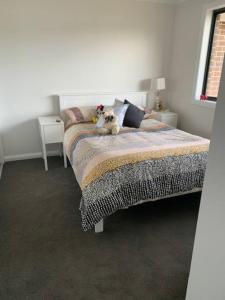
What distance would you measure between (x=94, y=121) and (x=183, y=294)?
2.42 metres

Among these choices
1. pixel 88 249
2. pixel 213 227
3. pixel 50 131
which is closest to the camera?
pixel 213 227

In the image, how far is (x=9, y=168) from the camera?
3312 mm

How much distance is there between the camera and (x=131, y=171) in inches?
77.6

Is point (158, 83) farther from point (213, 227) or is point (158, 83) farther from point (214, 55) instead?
point (213, 227)

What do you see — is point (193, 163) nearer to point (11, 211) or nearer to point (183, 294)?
point (183, 294)

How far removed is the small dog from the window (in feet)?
5.20

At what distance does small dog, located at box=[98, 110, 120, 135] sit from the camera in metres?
2.79

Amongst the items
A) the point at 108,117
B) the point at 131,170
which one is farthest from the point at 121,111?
the point at 131,170

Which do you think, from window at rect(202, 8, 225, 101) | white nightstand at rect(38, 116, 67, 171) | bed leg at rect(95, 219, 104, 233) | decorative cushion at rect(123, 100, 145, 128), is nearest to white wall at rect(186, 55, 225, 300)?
bed leg at rect(95, 219, 104, 233)

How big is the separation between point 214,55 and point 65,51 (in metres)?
2.28

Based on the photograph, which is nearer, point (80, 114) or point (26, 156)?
point (80, 114)

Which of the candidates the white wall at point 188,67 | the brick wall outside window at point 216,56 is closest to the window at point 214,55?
the brick wall outside window at point 216,56

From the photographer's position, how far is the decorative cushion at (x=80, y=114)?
10.9 feet

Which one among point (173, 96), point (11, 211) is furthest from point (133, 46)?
point (11, 211)
